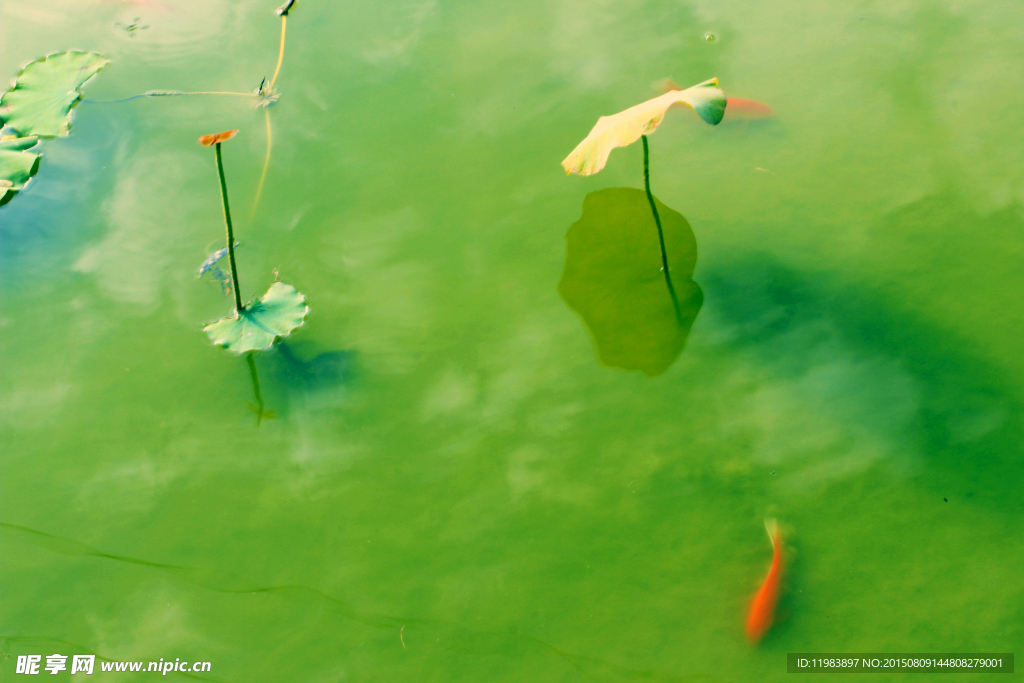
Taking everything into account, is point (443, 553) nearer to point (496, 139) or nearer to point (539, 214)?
point (539, 214)

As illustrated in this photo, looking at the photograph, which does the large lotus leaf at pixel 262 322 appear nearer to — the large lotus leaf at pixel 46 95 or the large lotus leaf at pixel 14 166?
the large lotus leaf at pixel 14 166

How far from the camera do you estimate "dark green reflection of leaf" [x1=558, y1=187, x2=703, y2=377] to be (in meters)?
1.68

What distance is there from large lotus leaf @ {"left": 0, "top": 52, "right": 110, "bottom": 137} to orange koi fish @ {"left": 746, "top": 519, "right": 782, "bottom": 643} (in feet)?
6.82

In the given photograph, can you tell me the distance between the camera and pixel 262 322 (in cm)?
164

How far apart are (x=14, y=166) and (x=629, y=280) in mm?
1597

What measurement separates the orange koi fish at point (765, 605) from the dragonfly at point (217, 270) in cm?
137

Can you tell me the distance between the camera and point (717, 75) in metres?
2.04

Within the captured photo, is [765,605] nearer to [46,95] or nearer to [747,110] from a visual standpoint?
[747,110]

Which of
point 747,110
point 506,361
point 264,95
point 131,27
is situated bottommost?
point 506,361

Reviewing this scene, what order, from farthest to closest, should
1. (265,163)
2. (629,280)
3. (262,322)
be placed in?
(265,163), (629,280), (262,322)

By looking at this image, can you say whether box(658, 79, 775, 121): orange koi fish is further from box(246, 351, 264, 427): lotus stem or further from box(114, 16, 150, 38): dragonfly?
box(114, 16, 150, 38): dragonfly

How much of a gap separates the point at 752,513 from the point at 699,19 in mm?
1479

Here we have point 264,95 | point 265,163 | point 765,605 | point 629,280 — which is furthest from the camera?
point 264,95

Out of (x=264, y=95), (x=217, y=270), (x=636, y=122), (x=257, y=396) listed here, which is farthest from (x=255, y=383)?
(x=636, y=122)
